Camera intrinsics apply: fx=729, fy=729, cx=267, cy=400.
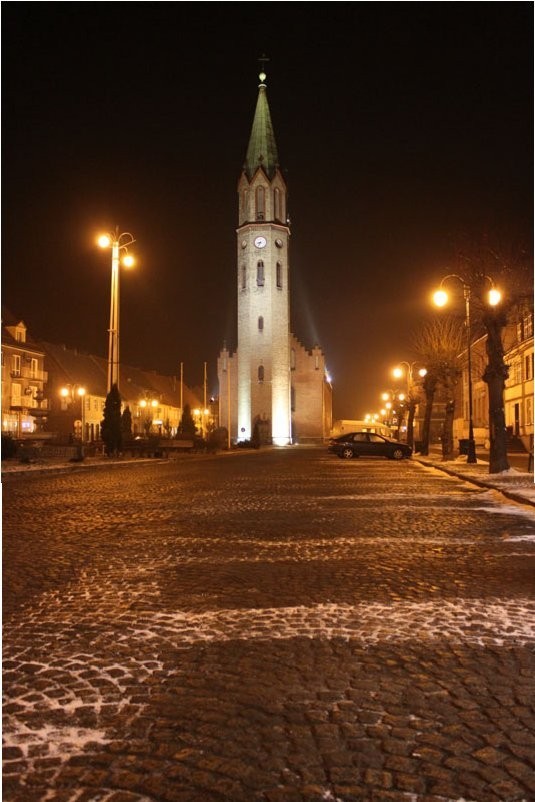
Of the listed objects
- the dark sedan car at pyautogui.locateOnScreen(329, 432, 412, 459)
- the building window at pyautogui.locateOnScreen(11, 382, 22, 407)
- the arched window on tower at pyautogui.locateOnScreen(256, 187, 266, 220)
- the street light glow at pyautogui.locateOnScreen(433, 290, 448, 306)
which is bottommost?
the dark sedan car at pyautogui.locateOnScreen(329, 432, 412, 459)

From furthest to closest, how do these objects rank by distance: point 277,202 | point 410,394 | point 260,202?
point 277,202 < point 260,202 < point 410,394

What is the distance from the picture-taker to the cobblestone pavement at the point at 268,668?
3.13 metres

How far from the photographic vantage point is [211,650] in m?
4.91

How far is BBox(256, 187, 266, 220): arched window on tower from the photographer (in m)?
89.6

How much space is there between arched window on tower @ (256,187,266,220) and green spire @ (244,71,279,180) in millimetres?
2271

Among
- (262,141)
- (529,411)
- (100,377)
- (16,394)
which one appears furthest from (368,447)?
(262,141)

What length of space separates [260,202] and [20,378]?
38154 mm

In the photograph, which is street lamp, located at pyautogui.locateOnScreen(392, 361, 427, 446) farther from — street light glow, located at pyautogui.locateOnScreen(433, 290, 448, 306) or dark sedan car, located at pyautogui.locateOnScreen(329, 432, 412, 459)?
street light glow, located at pyautogui.locateOnScreen(433, 290, 448, 306)

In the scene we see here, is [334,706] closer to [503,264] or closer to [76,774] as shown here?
[76,774]

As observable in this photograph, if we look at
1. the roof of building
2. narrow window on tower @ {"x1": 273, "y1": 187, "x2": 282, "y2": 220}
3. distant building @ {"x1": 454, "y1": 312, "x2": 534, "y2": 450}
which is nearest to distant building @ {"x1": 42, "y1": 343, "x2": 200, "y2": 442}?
the roof of building

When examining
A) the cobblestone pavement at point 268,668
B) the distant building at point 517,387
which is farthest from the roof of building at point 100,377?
the cobblestone pavement at point 268,668

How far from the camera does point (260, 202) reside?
89938mm

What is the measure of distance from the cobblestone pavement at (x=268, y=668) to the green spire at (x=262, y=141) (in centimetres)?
8583

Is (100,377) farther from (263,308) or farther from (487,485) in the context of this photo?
(487,485)
